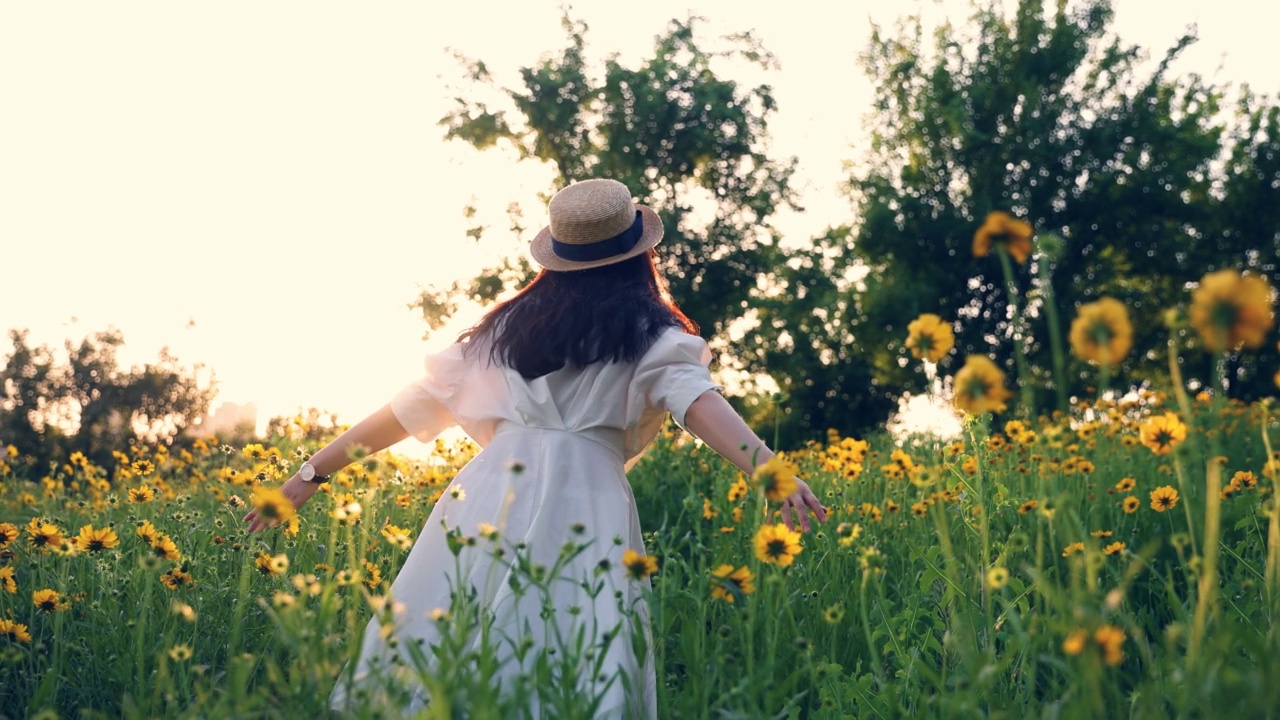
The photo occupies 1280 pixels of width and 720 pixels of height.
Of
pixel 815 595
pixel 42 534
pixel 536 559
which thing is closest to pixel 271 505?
pixel 536 559

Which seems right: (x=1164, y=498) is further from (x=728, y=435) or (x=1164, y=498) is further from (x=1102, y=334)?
(x=1102, y=334)

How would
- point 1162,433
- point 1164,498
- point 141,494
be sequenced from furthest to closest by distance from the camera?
point 141,494 < point 1164,498 < point 1162,433

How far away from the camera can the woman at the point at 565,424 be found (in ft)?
7.44

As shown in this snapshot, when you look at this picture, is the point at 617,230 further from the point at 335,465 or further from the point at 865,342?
the point at 865,342

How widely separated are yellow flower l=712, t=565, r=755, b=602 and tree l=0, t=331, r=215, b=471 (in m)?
21.3

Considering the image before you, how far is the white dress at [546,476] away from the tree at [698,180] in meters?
17.6

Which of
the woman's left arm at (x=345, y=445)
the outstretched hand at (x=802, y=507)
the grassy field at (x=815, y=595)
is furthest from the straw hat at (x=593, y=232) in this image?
the outstretched hand at (x=802, y=507)

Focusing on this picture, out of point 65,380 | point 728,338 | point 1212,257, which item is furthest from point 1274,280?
point 65,380

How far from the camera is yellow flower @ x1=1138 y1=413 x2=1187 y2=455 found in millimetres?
1827

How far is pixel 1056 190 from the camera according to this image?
2058 centimetres

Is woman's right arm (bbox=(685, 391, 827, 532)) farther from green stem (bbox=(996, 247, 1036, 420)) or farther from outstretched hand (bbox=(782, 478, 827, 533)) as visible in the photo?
green stem (bbox=(996, 247, 1036, 420))

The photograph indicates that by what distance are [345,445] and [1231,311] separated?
2155 mm

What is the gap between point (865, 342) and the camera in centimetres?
2097

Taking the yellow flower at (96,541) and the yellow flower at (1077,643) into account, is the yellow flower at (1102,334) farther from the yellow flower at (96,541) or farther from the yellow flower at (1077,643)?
the yellow flower at (96,541)
